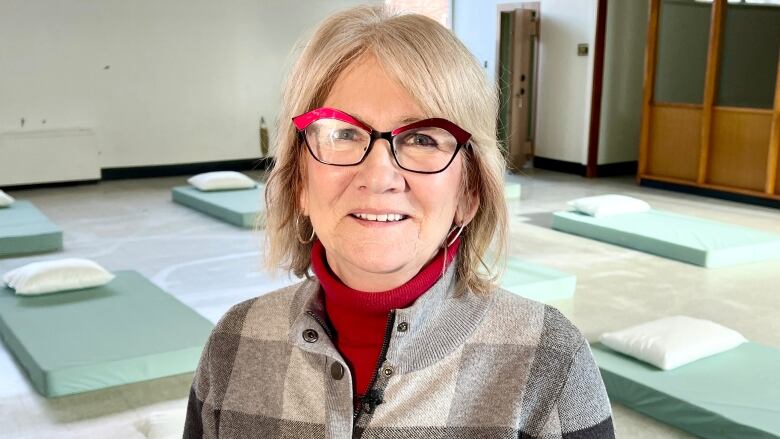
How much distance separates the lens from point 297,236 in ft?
4.87

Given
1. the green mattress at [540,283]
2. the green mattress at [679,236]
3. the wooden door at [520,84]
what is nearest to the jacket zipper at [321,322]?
the green mattress at [540,283]

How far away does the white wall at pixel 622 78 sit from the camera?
35.7ft

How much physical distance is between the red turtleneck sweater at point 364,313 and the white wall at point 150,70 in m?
9.63

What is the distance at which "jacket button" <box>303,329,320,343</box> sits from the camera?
1291 mm

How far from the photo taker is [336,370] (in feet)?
4.12

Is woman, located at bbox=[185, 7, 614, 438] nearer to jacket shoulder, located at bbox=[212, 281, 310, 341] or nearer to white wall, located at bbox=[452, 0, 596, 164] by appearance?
jacket shoulder, located at bbox=[212, 281, 310, 341]

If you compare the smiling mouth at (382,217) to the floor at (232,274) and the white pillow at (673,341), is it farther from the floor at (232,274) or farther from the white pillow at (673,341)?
the white pillow at (673,341)

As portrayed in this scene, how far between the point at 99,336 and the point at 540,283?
2601 millimetres

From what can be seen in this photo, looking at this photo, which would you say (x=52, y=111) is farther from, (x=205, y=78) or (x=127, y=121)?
(x=205, y=78)

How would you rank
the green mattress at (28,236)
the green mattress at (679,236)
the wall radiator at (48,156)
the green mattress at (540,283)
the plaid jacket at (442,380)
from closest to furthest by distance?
1. the plaid jacket at (442,380)
2. the green mattress at (540,283)
3. the green mattress at (679,236)
4. the green mattress at (28,236)
5. the wall radiator at (48,156)

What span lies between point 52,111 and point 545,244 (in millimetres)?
6264

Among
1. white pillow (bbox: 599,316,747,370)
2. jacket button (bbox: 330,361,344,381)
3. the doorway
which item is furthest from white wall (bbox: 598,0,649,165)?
jacket button (bbox: 330,361,344,381)

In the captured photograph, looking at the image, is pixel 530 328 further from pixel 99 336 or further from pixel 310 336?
pixel 99 336

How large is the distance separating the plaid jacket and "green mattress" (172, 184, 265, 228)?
248 inches
